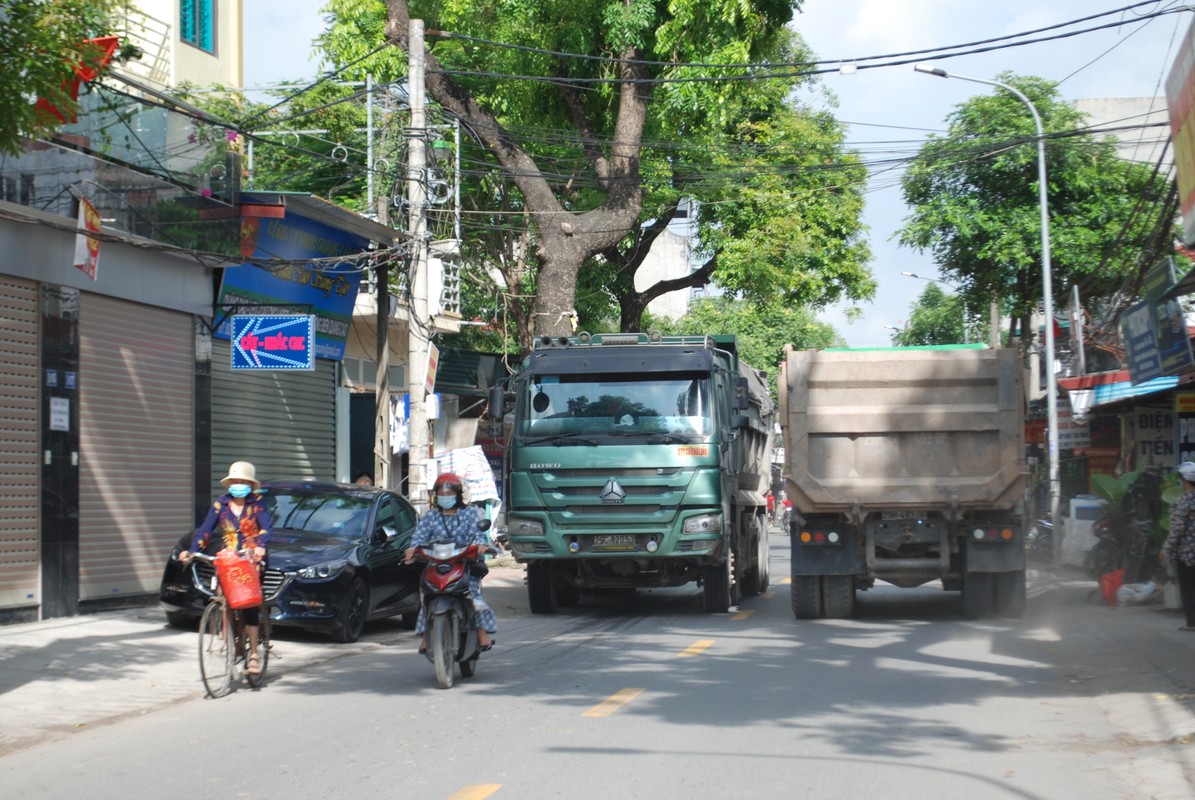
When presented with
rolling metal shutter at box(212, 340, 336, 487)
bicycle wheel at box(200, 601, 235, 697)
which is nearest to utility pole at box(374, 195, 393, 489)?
rolling metal shutter at box(212, 340, 336, 487)

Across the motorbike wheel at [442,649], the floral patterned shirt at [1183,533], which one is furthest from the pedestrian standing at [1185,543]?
the motorbike wheel at [442,649]

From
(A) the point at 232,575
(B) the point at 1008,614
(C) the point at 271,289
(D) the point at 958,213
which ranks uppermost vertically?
(D) the point at 958,213

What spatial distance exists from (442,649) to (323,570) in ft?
10.8

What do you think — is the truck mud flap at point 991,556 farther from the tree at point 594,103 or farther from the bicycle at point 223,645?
the tree at point 594,103

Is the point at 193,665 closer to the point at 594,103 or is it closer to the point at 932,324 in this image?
the point at 594,103

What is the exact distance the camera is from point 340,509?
14.6 meters

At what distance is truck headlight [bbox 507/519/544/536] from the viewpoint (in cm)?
1556

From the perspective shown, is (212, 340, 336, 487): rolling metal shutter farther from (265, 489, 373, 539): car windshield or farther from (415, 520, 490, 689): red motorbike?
(415, 520, 490, 689): red motorbike

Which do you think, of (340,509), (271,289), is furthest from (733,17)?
(340,509)

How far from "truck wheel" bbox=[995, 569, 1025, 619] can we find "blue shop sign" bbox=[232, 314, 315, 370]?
30.7 ft

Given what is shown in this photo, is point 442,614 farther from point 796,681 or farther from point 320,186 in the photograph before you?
point 320,186

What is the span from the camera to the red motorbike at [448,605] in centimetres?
1026

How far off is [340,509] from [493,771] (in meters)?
7.81

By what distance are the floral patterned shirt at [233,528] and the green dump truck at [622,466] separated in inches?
213
